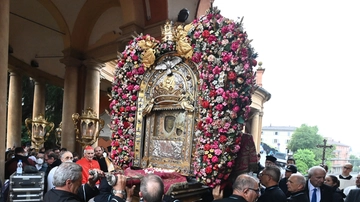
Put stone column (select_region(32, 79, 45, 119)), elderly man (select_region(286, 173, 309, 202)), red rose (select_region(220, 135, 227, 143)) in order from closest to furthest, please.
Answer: elderly man (select_region(286, 173, 309, 202)) < red rose (select_region(220, 135, 227, 143)) < stone column (select_region(32, 79, 45, 119))

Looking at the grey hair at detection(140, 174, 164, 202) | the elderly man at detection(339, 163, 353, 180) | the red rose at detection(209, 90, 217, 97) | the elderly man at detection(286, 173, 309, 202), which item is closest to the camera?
the grey hair at detection(140, 174, 164, 202)

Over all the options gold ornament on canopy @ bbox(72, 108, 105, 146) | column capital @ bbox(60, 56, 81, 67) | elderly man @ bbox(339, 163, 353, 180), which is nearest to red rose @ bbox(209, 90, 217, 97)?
elderly man @ bbox(339, 163, 353, 180)

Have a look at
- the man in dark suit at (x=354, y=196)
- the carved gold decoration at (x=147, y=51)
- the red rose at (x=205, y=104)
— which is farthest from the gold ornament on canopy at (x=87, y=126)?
the man in dark suit at (x=354, y=196)

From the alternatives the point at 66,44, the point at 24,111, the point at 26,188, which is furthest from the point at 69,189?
the point at 24,111

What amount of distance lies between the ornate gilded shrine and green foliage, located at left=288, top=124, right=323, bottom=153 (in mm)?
40625

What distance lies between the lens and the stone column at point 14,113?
15.4m

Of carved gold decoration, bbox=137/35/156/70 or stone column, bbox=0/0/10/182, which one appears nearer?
stone column, bbox=0/0/10/182

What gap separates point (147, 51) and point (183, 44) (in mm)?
962

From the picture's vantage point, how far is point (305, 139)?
44219mm

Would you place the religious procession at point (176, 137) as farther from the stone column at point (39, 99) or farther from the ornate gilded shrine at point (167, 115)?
the stone column at point (39, 99)

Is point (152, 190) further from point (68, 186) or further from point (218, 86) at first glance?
point (218, 86)

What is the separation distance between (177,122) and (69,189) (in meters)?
3.14

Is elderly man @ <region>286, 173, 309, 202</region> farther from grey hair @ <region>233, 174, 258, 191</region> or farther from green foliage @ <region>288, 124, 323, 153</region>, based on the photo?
green foliage @ <region>288, 124, 323, 153</region>

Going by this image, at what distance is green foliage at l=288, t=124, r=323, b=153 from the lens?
141 ft
